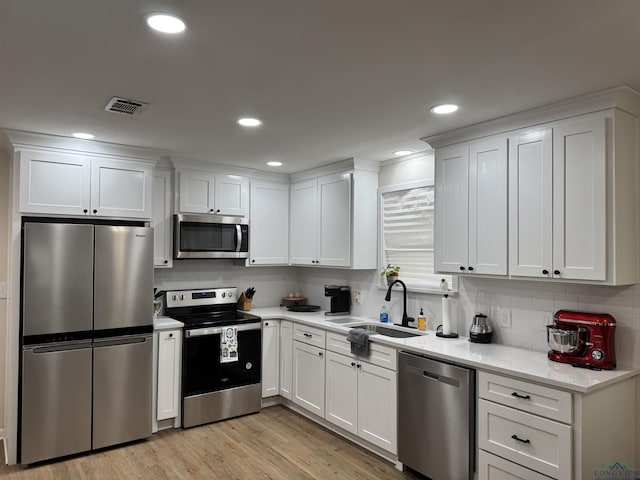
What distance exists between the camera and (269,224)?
16.5 feet

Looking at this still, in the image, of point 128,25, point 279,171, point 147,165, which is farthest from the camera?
point 279,171

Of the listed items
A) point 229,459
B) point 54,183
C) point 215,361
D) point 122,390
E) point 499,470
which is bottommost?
point 229,459

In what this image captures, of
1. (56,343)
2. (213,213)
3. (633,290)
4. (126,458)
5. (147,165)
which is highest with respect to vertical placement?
(147,165)

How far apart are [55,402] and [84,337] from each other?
0.50 meters

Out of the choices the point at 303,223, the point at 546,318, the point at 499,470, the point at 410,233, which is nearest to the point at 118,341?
the point at 303,223

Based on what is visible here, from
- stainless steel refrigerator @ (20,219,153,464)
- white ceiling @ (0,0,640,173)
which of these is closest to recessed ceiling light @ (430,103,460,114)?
white ceiling @ (0,0,640,173)

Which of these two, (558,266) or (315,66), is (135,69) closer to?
(315,66)

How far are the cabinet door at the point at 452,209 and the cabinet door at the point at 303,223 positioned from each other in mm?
1671

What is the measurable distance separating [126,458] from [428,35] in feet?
11.7

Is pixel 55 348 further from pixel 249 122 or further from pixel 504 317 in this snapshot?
pixel 504 317

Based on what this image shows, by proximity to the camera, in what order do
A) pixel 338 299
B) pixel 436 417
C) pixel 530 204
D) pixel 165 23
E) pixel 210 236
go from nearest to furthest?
pixel 165 23, pixel 530 204, pixel 436 417, pixel 210 236, pixel 338 299

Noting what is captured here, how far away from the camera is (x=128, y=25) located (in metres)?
1.76

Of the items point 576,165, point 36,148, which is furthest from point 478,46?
point 36,148

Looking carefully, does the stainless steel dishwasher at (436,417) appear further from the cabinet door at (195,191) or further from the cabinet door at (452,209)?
the cabinet door at (195,191)
